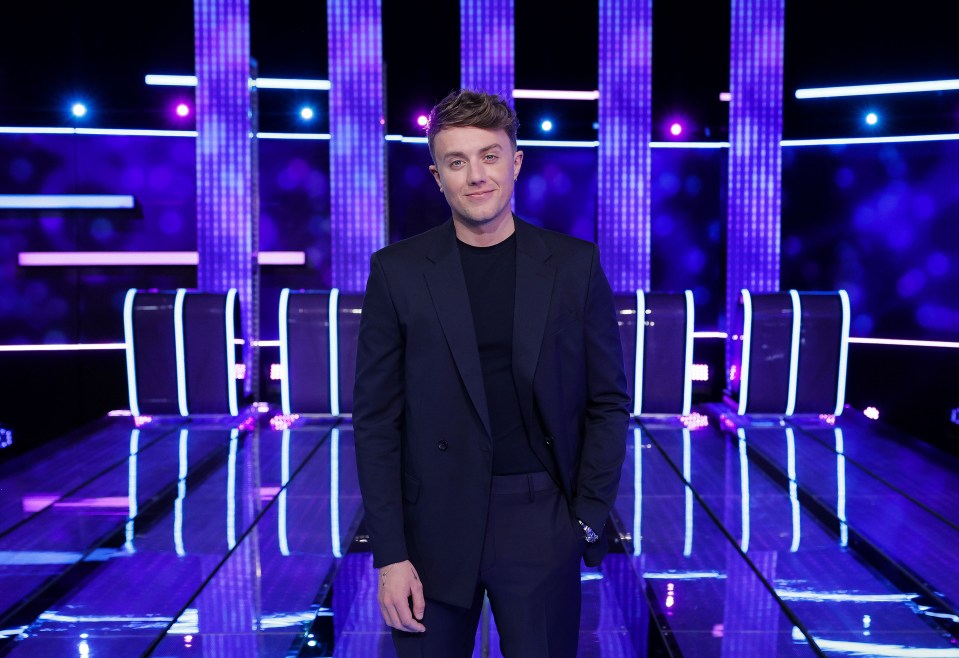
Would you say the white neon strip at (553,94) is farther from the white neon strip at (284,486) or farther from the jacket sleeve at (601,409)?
the jacket sleeve at (601,409)

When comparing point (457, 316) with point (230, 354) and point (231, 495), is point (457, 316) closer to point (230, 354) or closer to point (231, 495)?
point (231, 495)

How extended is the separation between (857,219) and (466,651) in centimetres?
791

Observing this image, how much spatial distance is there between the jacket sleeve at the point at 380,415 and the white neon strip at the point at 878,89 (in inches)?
307

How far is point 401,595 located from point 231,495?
298cm

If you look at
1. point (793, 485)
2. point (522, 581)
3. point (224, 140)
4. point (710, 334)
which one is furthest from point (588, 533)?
point (710, 334)

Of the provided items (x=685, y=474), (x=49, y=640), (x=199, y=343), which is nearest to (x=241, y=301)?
(x=199, y=343)

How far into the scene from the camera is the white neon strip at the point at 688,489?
3564 mm

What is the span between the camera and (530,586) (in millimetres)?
1569

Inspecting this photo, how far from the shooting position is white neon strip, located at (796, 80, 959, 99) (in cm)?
793

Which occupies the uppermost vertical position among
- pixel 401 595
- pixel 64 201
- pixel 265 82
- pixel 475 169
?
pixel 265 82

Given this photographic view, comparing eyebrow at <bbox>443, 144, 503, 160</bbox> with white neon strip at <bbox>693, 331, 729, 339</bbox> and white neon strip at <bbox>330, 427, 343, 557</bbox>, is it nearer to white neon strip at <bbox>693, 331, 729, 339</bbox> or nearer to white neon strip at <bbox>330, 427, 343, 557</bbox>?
white neon strip at <bbox>330, 427, 343, 557</bbox>

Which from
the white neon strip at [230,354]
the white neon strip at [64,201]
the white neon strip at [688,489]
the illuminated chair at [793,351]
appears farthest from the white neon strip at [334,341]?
the white neon strip at [64,201]

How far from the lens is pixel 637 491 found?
4.36 m

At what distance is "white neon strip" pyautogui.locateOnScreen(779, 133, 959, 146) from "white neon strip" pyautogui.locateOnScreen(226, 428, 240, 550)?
19.1 ft
